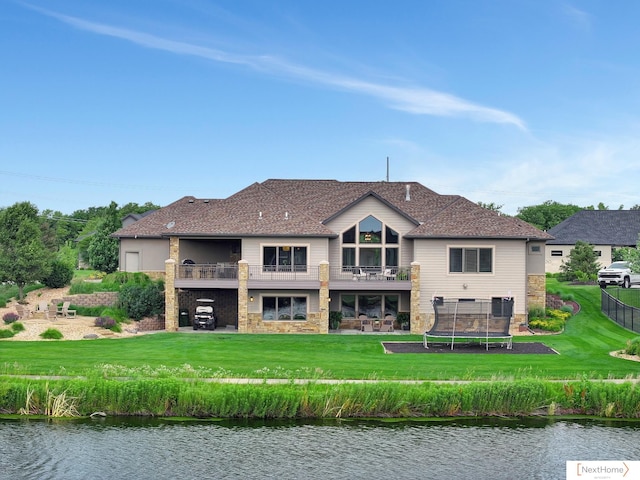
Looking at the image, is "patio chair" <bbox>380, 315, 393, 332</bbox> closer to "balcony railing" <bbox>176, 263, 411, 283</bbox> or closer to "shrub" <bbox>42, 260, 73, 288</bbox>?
"balcony railing" <bbox>176, 263, 411, 283</bbox>

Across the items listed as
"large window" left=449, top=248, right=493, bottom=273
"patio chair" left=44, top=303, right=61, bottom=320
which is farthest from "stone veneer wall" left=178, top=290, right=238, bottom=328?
"large window" left=449, top=248, right=493, bottom=273

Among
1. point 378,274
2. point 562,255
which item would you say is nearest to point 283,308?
point 378,274

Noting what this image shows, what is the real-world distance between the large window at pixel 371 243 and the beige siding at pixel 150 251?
10.2m

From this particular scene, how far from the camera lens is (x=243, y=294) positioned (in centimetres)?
3516

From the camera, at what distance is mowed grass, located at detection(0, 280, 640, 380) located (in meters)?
23.7

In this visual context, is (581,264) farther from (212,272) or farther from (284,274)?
(212,272)

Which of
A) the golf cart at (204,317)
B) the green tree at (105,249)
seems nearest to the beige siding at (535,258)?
the golf cart at (204,317)

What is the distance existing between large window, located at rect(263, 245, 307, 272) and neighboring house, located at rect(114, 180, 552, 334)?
1.9 inches

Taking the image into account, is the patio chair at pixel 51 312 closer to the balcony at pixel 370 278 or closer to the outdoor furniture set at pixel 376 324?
the balcony at pixel 370 278

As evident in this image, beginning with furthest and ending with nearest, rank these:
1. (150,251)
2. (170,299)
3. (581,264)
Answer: (581,264), (150,251), (170,299)

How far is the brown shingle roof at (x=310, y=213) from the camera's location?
118 feet

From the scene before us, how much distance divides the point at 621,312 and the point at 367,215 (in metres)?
13.2

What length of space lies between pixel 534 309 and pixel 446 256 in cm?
528

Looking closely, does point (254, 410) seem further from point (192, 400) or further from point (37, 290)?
point (37, 290)
